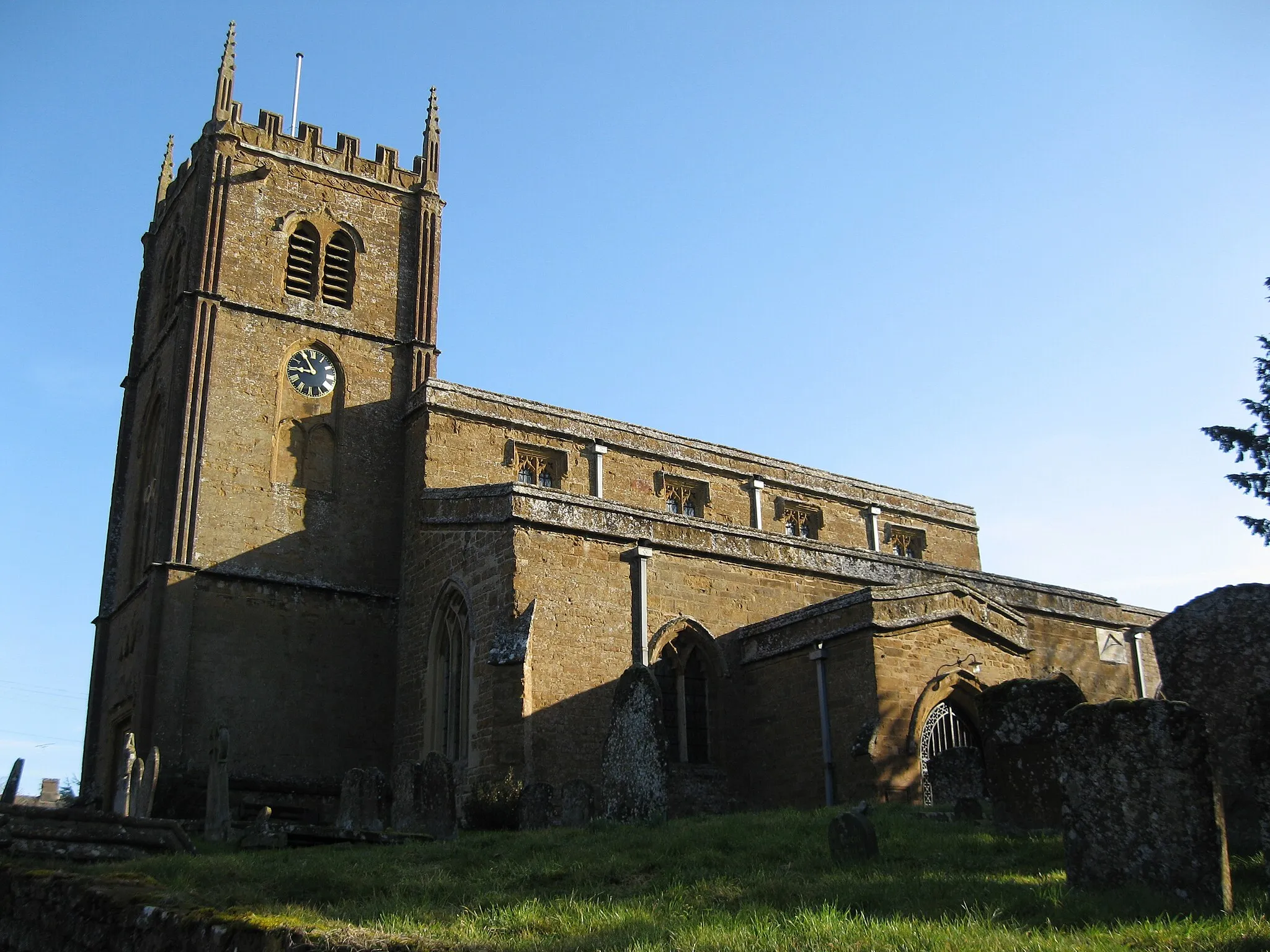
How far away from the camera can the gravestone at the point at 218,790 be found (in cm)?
1566

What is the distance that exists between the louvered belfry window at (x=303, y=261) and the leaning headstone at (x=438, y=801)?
610 inches

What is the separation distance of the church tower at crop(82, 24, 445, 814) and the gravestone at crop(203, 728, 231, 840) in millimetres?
6419

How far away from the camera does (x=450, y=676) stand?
2269 centimetres

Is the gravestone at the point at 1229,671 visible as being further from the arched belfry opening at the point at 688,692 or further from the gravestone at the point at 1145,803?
the arched belfry opening at the point at 688,692

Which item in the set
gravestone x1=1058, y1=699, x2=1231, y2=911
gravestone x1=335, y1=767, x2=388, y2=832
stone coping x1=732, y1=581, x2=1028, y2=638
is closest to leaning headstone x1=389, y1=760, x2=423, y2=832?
gravestone x1=335, y1=767, x2=388, y2=832

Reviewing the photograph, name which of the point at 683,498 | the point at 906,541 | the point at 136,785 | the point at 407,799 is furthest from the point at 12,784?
the point at 906,541

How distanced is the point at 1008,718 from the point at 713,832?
10.3 ft

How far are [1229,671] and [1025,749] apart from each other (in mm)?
2389

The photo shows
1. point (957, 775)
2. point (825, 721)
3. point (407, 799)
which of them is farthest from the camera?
point (825, 721)

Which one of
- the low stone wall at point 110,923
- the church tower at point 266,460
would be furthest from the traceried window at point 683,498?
the low stone wall at point 110,923

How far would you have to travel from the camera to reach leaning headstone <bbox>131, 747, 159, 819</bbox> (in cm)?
1864

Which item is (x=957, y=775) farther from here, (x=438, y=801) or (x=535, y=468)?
(x=535, y=468)

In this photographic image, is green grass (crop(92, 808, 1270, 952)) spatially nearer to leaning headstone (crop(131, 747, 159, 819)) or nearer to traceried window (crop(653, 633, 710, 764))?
leaning headstone (crop(131, 747, 159, 819))

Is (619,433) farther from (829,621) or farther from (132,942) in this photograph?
(132,942)
